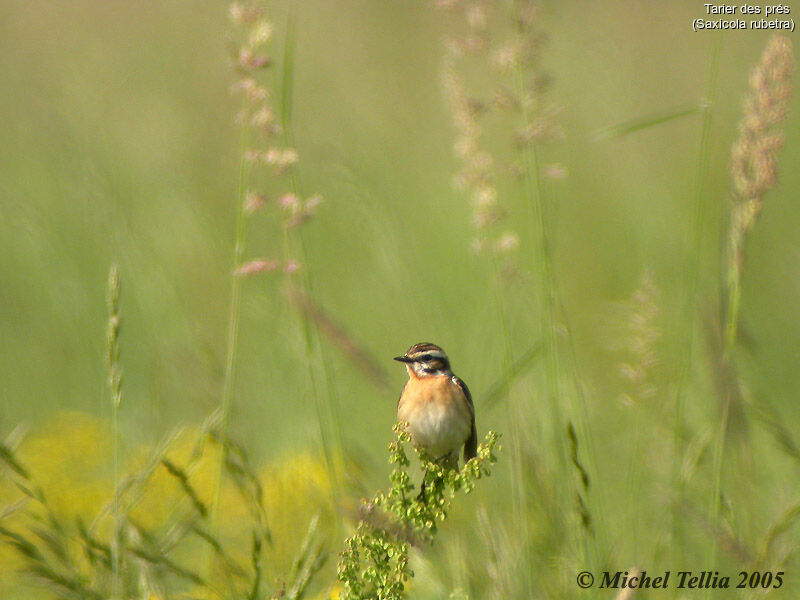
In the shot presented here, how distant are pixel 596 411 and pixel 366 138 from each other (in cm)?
382

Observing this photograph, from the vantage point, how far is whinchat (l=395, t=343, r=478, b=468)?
3.09 meters

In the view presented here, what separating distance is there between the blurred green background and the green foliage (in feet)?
2.06

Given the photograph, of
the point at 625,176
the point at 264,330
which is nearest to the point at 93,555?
the point at 264,330

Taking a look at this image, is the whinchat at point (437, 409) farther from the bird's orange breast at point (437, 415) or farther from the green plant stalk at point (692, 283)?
the green plant stalk at point (692, 283)

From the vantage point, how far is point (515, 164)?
2.91 meters

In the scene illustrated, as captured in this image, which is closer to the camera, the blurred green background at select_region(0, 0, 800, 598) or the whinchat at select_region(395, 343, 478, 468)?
the whinchat at select_region(395, 343, 478, 468)

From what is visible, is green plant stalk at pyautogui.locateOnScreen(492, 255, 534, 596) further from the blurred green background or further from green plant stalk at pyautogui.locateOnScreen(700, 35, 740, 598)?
green plant stalk at pyautogui.locateOnScreen(700, 35, 740, 598)

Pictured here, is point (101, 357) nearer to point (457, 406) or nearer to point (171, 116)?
point (457, 406)

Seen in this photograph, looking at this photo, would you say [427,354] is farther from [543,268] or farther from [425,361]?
[543,268]

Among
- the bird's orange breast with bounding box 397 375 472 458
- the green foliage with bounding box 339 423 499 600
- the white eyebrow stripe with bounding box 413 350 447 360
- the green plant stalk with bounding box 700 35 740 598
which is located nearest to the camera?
the green foliage with bounding box 339 423 499 600

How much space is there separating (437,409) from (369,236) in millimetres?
777

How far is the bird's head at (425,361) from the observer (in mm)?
3289

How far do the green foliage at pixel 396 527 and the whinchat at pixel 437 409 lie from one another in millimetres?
1015

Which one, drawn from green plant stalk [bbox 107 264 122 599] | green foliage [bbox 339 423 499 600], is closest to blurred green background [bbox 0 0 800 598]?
green foliage [bbox 339 423 499 600]
